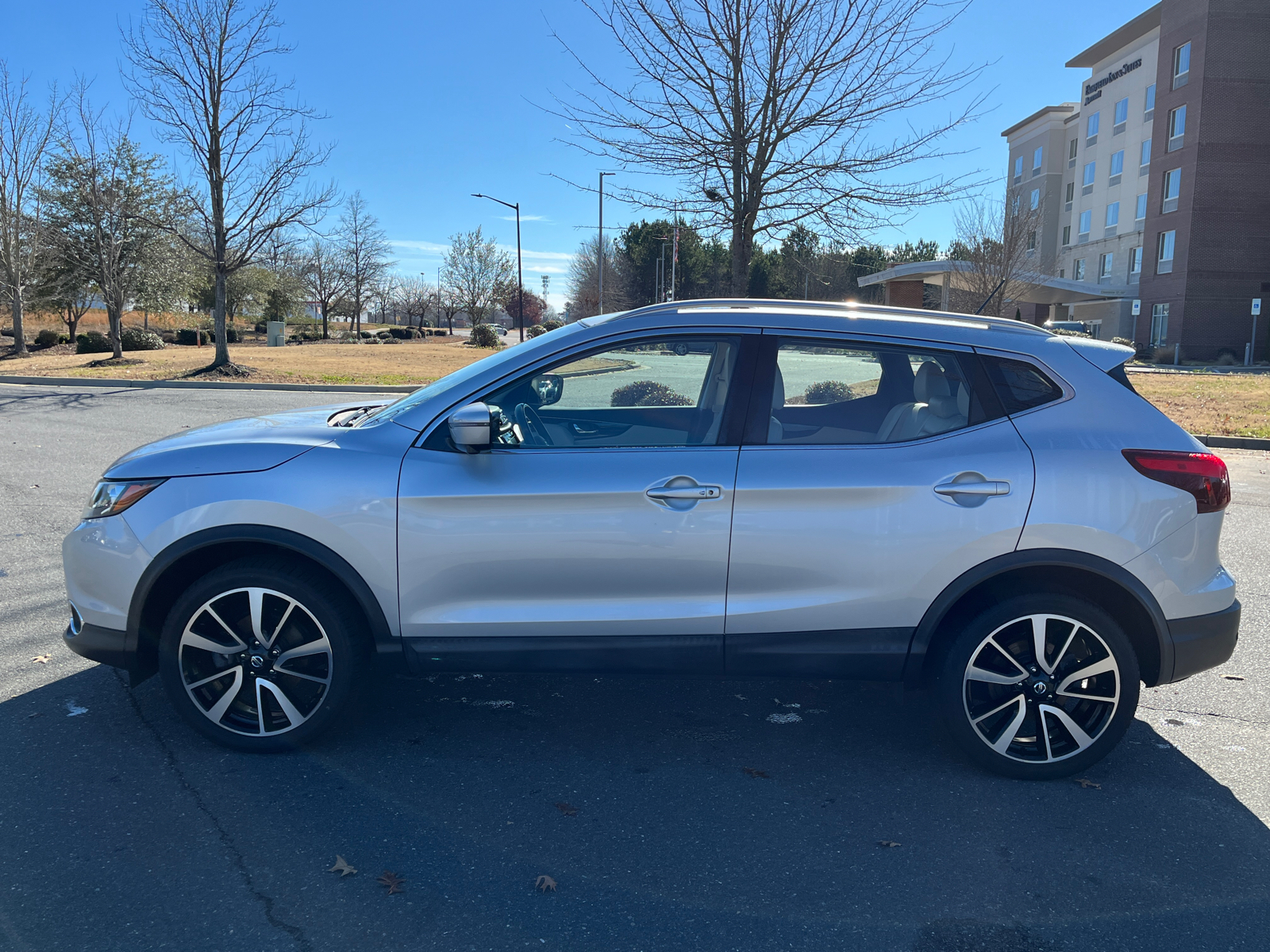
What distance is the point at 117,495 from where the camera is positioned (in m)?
3.52

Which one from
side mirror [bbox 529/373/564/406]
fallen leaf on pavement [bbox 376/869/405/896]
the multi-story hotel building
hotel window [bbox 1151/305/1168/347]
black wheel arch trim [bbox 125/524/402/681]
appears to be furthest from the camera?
hotel window [bbox 1151/305/1168/347]

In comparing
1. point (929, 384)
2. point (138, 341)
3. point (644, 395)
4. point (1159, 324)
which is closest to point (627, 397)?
point (644, 395)

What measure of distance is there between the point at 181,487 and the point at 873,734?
2916mm

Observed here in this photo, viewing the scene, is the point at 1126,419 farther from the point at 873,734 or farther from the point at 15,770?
the point at 15,770

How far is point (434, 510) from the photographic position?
334cm

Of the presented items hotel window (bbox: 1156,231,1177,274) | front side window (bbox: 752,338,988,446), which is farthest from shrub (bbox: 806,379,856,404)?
hotel window (bbox: 1156,231,1177,274)

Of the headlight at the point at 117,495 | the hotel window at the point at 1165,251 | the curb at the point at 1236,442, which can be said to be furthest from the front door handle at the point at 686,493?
the hotel window at the point at 1165,251

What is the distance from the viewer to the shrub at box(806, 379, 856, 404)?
3561mm

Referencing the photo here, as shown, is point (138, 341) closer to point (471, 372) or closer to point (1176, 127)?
point (471, 372)

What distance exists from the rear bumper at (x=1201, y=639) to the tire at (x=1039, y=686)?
171 mm

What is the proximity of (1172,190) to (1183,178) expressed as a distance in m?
1.88

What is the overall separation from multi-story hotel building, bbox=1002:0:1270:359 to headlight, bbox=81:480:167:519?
35.2 metres

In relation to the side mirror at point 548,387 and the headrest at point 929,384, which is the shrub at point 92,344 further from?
the headrest at point 929,384

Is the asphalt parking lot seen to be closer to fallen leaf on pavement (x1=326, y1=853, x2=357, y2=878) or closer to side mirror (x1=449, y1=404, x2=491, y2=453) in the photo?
fallen leaf on pavement (x1=326, y1=853, x2=357, y2=878)
